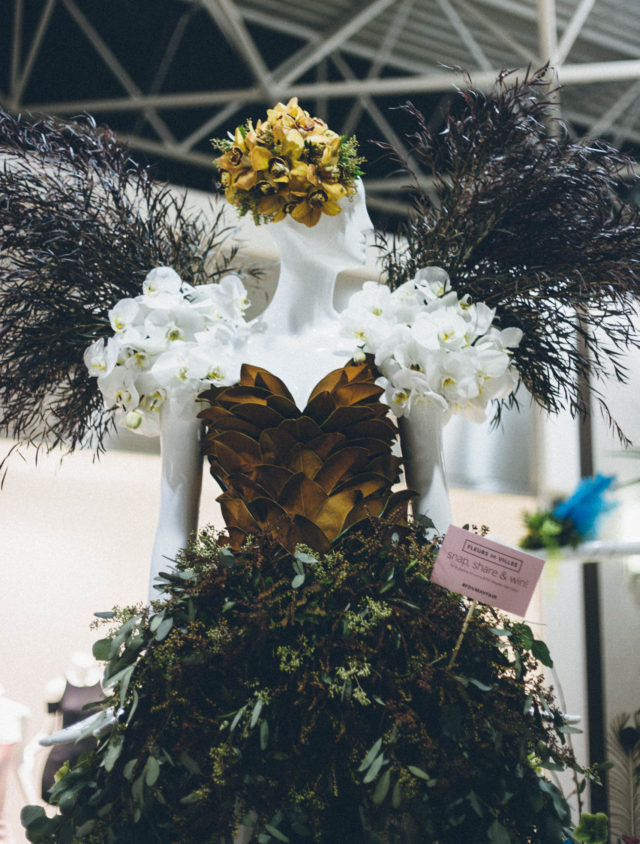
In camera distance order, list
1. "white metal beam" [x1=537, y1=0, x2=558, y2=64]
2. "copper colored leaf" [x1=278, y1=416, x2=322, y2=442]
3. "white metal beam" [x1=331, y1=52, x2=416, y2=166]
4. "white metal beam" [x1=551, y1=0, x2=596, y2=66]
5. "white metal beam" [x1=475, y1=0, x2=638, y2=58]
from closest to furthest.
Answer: "copper colored leaf" [x1=278, y1=416, x2=322, y2=442]
"white metal beam" [x1=537, y1=0, x2=558, y2=64]
"white metal beam" [x1=551, y1=0, x2=596, y2=66]
"white metal beam" [x1=475, y1=0, x2=638, y2=58]
"white metal beam" [x1=331, y1=52, x2=416, y2=166]

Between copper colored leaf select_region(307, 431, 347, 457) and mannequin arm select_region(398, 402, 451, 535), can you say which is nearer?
copper colored leaf select_region(307, 431, 347, 457)

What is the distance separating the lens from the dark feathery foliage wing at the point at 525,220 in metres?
1.75

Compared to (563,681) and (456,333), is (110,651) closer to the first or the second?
(456,333)

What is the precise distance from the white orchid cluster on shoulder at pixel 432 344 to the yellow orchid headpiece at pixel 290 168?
0.75 ft

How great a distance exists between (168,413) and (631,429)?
3.94 metres

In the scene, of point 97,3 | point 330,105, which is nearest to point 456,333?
point 97,3

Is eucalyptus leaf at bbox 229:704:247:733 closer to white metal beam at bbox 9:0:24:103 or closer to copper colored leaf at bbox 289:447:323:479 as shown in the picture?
copper colored leaf at bbox 289:447:323:479

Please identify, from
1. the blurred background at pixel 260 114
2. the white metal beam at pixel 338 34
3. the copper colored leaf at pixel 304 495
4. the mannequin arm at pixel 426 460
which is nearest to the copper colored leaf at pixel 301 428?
the copper colored leaf at pixel 304 495

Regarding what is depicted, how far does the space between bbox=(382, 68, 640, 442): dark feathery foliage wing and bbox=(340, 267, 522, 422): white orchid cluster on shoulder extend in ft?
0.43

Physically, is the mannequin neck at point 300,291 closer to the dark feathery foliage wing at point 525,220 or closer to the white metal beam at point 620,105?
the dark feathery foliage wing at point 525,220

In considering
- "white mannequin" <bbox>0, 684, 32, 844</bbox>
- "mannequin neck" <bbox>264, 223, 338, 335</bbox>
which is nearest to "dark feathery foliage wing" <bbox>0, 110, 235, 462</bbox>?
"mannequin neck" <bbox>264, 223, 338, 335</bbox>

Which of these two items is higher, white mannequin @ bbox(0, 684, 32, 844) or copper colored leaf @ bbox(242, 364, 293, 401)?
copper colored leaf @ bbox(242, 364, 293, 401)

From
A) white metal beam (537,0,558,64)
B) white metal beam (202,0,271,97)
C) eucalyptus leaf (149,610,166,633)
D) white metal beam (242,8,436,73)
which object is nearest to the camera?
eucalyptus leaf (149,610,166,633)

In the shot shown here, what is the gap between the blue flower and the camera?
238 centimetres
